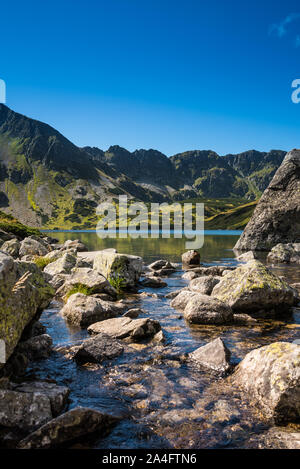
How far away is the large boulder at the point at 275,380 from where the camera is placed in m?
6.14

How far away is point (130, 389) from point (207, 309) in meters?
6.56

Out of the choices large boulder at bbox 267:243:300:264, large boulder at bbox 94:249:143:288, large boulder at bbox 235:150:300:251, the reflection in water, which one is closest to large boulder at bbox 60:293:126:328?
large boulder at bbox 94:249:143:288

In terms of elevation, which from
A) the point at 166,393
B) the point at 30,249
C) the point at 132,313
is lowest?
the point at 132,313

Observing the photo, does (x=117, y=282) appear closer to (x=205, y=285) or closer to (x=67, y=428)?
(x=205, y=285)

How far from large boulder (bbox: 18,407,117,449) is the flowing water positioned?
202 mm

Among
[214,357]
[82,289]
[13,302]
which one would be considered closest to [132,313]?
[82,289]

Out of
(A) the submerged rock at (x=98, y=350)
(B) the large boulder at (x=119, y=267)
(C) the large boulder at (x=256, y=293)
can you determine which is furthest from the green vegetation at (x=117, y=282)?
(A) the submerged rock at (x=98, y=350)

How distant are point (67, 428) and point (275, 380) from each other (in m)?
4.49

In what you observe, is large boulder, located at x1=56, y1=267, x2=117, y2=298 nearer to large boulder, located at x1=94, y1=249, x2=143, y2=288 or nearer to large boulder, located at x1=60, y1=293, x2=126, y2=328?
large boulder, located at x1=60, y1=293, x2=126, y2=328

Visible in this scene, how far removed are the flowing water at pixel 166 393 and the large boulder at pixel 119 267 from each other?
30.9 ft

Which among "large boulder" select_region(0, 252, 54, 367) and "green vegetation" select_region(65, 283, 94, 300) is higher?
"large boulder" select_region(0, 252, 54, 367)

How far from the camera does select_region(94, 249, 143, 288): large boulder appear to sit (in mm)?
21578

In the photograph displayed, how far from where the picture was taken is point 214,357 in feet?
29.2
